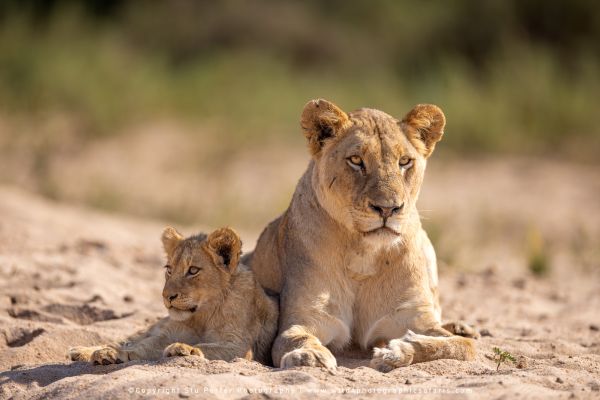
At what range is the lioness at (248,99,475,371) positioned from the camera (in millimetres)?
5512

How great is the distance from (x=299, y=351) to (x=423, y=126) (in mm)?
1576

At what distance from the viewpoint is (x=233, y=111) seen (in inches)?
696

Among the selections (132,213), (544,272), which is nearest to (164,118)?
(132,213)

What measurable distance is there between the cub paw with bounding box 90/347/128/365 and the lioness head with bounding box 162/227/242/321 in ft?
1.29

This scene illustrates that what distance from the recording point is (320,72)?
23672mm

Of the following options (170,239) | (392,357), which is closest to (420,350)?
(392,357)

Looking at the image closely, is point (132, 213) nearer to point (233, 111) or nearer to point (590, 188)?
point (233, 111)

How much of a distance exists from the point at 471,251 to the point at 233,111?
281 inches

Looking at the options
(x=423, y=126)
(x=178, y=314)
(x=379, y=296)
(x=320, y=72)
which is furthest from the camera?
(x=320, y=72)

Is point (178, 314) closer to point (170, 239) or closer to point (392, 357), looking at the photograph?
point (170, 239)

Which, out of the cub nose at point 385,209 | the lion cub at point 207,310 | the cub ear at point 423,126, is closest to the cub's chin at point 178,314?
the lion cub at point 207,310

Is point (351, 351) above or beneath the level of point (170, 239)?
beneath

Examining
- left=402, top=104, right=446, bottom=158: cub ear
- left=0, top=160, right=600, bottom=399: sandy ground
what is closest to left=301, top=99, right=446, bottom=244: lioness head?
left=402, top=104, right=446, bottom=158: cub ear

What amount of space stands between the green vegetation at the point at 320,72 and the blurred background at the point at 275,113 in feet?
0.13
